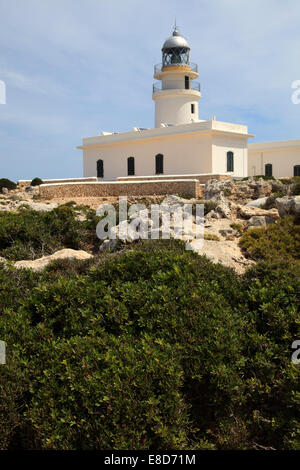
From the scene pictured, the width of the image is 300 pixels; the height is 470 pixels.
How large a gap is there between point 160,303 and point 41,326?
4.03ft

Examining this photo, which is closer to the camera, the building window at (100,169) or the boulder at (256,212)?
the boulder at (256,212)

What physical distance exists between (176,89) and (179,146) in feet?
15.7

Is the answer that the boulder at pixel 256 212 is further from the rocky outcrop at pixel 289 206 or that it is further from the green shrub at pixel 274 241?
the green shrub at pixel 274 241

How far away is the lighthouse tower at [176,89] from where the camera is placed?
29203 mm

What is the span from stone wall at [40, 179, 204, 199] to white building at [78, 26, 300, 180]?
4.98m

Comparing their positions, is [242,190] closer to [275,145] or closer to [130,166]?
[130,166]

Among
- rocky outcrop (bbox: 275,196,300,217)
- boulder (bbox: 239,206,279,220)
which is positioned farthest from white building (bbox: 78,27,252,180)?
rocky outcrop (bbox: 275,196,300,217)

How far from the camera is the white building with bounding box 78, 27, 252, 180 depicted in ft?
86.1

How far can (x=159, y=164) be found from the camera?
27906 millimetres

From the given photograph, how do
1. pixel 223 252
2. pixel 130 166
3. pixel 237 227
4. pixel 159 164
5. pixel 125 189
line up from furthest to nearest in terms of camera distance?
1. pixel 130 166
2. pixel 159 164
3. pixel 125 189
4. pixel 237 227
5. pixel 223 252

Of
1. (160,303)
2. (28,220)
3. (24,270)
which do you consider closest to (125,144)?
(28,220)

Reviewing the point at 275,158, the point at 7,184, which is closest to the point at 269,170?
the point at 275,158

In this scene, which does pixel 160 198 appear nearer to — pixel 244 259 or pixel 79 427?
pixel 244 259

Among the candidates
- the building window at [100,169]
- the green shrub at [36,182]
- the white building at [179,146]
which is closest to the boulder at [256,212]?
the white building at [179,146]
